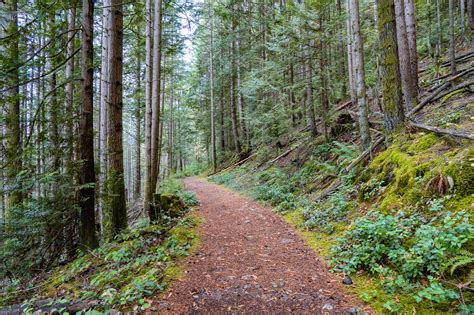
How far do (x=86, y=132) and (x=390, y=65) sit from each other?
7.16 metres

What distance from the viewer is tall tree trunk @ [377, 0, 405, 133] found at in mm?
6305

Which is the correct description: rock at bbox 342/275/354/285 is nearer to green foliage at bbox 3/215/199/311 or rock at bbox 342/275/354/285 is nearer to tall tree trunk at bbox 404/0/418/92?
green foliage at bbox 3/215/199/311

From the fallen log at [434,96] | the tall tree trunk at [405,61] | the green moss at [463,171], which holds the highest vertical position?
the tall tree trunk at [405,61]

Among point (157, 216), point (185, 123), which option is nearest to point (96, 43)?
point (157, 216)

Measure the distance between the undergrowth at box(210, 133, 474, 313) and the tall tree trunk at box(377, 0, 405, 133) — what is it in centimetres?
64

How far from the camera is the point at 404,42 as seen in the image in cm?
773

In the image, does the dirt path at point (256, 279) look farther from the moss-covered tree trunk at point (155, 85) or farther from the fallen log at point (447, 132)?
the fallen log at point (447, 132)

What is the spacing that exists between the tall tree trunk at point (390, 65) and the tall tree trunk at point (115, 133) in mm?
6223

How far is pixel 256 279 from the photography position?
3879 mm

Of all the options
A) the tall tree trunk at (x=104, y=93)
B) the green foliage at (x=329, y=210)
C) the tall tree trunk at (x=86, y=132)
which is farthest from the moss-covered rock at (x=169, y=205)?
the green foliage at (x=329, y=210)

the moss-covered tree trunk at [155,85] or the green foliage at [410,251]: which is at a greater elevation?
the moss-covered tree trunk at [155,85]

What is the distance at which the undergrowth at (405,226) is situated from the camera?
2836 mm

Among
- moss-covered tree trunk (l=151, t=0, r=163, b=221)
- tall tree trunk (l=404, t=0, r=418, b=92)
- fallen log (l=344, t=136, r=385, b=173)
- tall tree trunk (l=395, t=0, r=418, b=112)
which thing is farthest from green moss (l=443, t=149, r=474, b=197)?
moss-covered tree trunk (l=151, t=0, r=163, b=221)

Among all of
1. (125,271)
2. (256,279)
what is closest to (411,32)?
(256,279)
